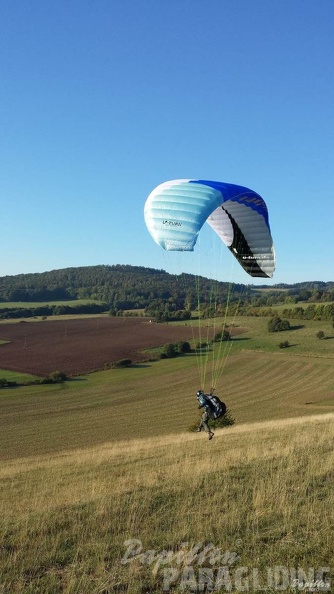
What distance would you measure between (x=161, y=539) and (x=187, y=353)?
66673mm

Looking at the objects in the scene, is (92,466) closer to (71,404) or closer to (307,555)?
(307,555)

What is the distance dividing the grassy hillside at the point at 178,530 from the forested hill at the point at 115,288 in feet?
294

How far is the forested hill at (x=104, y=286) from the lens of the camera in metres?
117

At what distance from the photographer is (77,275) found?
6594 inches

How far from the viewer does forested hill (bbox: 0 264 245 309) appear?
117 metres

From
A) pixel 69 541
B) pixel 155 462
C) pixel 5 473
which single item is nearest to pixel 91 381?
pixel 5 473

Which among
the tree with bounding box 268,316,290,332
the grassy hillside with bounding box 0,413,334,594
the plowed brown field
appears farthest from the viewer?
the tree with bounding box 268,316,290,332

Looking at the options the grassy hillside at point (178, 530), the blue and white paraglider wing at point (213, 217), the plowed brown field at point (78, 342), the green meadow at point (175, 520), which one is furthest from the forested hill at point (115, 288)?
the grassy hillside at point (178, 530)

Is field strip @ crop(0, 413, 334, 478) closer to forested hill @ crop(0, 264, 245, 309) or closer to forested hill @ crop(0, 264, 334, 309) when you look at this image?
forested hill @ crop(0, 264, 334, 309)

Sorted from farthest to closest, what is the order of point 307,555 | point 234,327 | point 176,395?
point 234,327
point 176,395
point 307,555

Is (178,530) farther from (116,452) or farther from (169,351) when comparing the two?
(169,351)

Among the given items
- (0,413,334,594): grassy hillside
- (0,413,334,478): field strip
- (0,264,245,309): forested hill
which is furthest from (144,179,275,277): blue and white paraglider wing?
(0,264,245,309): forested hill

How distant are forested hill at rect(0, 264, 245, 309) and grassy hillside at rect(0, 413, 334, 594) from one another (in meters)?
90.6

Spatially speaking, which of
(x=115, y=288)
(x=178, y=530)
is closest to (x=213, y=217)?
(x=178, y=530)
